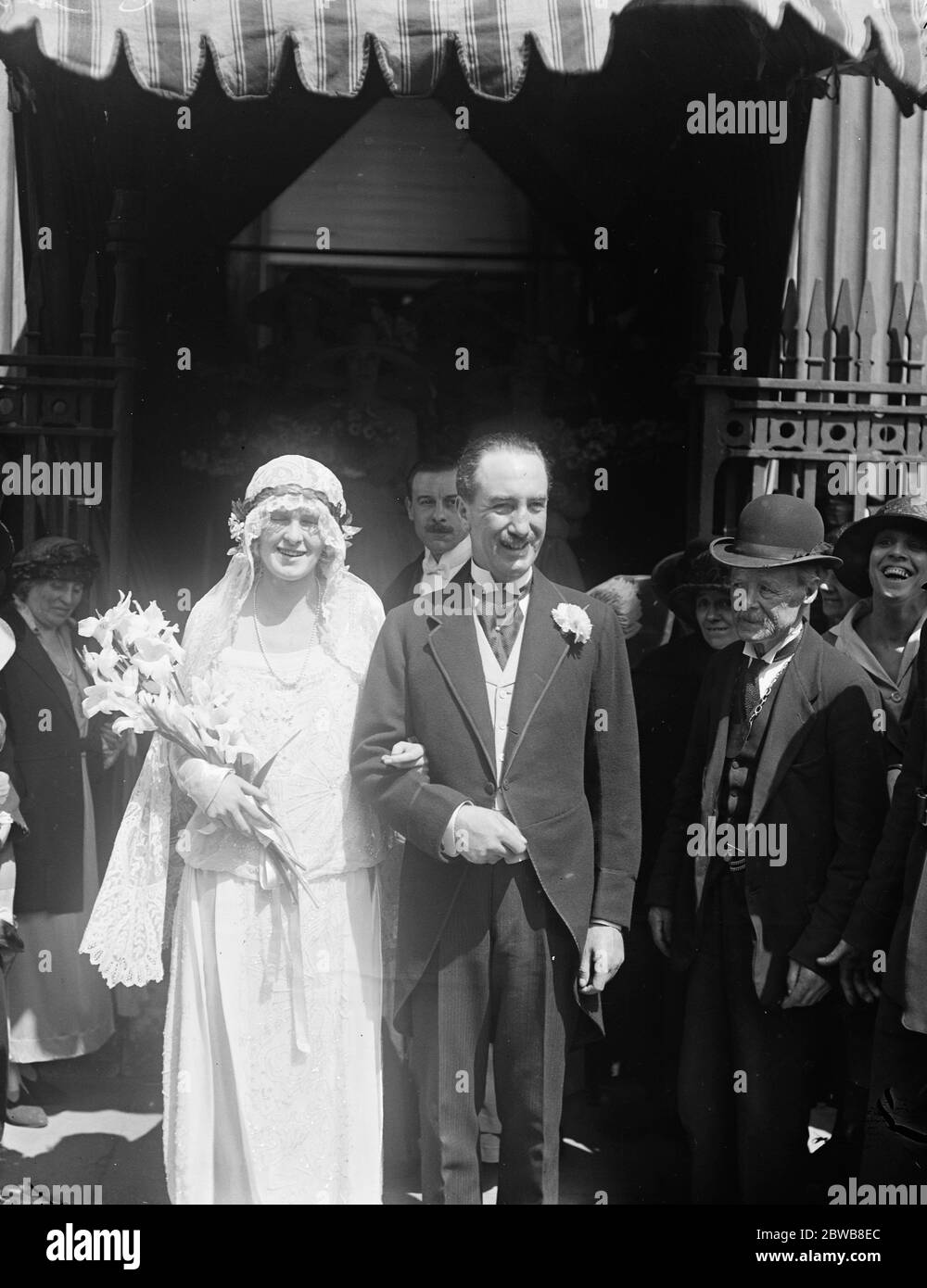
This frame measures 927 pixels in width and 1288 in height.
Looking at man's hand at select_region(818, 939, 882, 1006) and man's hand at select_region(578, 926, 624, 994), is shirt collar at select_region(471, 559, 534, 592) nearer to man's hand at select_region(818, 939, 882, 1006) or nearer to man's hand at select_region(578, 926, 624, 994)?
man's hand at select_region(578, 926, 624, 994)

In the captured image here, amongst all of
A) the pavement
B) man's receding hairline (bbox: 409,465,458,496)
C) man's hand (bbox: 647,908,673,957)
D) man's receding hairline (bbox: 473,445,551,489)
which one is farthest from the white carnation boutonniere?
the pavement

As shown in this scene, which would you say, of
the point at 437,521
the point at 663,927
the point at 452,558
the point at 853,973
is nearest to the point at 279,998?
the point at 663,927

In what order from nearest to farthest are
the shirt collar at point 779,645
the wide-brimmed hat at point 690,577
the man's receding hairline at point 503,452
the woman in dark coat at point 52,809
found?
1. the man's receding hairline at point 503,452
2. the shirt collar at point 779,645
3. the wide-brimmed hat at point 690,577
4. the woman in dark coat at point 52,809

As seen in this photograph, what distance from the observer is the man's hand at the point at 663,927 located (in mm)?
4188

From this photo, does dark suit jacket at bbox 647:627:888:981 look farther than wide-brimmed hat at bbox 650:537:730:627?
No

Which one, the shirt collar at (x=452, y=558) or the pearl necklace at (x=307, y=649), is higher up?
the shirt collar at (x=452, y=558)

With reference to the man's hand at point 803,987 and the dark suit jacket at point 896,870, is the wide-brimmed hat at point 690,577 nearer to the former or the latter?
the dark suit jacket at point 896,870

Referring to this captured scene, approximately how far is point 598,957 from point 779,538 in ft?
4.19

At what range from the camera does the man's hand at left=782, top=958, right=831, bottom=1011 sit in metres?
3.92

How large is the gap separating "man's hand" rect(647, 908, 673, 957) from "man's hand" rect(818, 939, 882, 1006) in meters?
0.46

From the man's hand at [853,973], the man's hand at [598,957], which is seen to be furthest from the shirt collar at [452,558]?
the man's hand at [853,973]

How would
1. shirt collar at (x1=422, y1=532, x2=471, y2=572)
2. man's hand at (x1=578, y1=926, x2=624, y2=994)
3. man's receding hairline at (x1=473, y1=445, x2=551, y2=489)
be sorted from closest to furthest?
→ 1. man's hand at (x1=578, y1=926, x2=624, y2=994)
2. man's receding hairline at (x1=473, y1=445, x2=551, y2=489)
3. shirt collar at (x1=422, y1=532, x2=471, y2=572)

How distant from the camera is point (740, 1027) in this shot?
400cm

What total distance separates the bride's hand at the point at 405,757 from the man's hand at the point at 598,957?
63 centimetres
